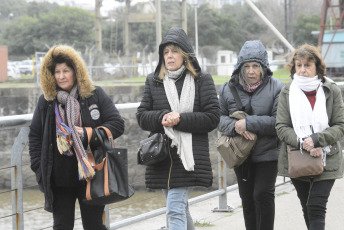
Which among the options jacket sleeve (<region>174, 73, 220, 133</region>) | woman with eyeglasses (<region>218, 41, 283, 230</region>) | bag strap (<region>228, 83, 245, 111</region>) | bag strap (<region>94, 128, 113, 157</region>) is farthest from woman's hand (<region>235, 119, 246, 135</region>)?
bag strap (<region>94, 128, 113, 157</region>)

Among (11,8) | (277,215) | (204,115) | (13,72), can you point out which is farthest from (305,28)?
(204,115)

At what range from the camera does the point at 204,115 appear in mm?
4586

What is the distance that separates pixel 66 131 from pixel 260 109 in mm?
1642

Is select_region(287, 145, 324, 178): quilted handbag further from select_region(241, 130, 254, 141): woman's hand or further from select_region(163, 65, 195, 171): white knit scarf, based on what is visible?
select_region(163, 65, 195, 171): white knit scarf

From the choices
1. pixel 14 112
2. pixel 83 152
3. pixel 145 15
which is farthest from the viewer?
pixel 145 15

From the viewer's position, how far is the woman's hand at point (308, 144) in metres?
4.59

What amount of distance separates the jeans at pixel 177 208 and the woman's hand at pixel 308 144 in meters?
0.85

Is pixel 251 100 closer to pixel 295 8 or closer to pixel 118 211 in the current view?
pixel 118 211

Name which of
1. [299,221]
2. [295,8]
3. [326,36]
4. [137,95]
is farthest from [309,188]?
[295,8]

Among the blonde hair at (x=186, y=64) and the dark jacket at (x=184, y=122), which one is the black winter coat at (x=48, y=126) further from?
the blonde hair at (x=186, y=64)

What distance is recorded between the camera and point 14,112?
36.8 metres

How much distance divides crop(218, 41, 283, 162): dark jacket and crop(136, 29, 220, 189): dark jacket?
450mm

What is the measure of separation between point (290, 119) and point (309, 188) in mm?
511

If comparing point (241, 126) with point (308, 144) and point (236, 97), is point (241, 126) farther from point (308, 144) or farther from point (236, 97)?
point (308, 144)
